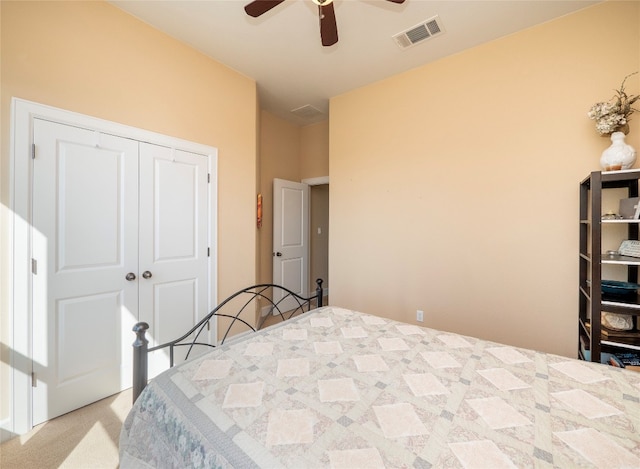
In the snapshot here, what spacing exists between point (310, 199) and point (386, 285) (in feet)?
7.62

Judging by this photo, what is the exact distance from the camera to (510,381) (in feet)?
3.74

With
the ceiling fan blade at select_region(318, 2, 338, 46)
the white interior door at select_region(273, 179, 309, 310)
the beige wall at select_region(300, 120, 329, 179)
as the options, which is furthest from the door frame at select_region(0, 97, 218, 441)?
the beige wall at select_region(300, 120, 329, 179)

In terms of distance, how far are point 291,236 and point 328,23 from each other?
2.99 meters

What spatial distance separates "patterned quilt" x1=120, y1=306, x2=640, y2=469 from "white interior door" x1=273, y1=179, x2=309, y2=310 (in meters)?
2.73

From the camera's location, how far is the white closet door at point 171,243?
2.34m

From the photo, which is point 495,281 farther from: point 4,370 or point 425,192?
point 4,370

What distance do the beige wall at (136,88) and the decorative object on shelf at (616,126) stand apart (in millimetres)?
3142

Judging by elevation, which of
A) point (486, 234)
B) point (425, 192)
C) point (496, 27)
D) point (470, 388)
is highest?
point (496, 27)

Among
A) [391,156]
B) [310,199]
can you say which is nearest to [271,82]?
[391,156]

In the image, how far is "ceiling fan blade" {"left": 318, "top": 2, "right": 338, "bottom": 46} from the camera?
5.47 feet

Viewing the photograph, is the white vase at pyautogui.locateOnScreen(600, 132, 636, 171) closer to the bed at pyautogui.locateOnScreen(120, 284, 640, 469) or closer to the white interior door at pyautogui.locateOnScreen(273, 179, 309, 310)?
the bed at pyautogui.locateOnScreen(120, 284, 640, 469)

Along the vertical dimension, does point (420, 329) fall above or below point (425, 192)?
below

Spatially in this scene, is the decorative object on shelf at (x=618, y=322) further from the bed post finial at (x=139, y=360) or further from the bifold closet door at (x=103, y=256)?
the bifold closet door at (x=103, y=256)

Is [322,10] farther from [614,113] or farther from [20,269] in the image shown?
[20,269]
